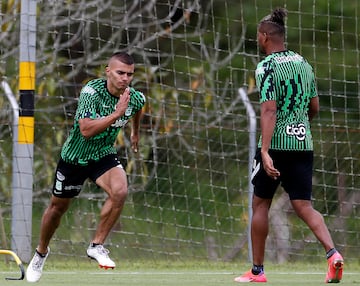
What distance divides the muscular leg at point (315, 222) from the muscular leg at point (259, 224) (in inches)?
10.0

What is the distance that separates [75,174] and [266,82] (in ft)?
5.76

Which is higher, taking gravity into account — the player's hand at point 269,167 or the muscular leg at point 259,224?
the player's hand at point 269,167

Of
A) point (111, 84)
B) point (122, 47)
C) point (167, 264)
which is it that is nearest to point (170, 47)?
point (122, 47)

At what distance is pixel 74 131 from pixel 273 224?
16.1ft

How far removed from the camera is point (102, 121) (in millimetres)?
10367

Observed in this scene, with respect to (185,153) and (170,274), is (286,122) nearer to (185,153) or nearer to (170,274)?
(170,274)

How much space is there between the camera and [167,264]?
45.1 feet

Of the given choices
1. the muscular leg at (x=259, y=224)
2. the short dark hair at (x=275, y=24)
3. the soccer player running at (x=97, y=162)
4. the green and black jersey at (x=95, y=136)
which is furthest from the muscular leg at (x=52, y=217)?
the short dark hair at (x=275, y=24)

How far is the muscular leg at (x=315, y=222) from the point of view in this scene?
10.3 meters

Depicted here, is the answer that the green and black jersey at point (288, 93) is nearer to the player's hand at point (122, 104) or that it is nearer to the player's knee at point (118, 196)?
the player's hand at point (122, 104)

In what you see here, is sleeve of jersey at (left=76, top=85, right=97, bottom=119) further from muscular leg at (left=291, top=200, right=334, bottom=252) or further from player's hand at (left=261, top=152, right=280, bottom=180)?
muscular leg at (left=291, top=200, right=334, bottom=252)

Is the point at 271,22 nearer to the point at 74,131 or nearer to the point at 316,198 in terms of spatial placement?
the point at 74,131

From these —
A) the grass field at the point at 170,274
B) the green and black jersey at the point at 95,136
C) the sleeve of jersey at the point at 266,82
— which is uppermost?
the sleeve of jersey at the point at 266,82

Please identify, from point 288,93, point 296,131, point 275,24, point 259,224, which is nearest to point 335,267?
point 259,224
